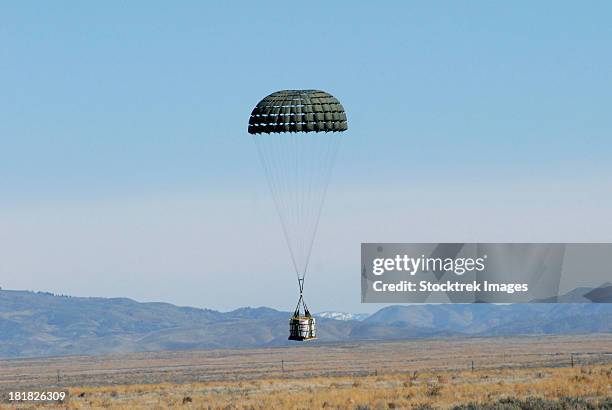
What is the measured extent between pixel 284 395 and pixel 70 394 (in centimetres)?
1637

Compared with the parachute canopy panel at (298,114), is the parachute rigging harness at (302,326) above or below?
below

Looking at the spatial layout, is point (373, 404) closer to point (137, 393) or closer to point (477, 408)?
point (477, 408)

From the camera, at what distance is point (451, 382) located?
271ft

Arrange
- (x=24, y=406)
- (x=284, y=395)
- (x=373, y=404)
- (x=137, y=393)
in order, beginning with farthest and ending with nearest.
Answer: (x=137, y=393) < (x=284, y=395) < (x=24, y=406) < (x=373, y=404)

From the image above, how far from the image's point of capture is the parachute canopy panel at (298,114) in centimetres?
5184

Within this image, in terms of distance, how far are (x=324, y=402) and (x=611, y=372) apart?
25.5 m

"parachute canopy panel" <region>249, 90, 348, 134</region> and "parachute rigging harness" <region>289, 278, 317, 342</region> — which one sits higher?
"parachute canopy panel" <region>249, 90, 348, 134</region>

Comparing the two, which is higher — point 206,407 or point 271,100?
point 271,100

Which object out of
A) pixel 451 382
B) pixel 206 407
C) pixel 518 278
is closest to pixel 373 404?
pixel 206 407

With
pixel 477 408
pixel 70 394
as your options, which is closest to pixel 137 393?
pixel 70 394

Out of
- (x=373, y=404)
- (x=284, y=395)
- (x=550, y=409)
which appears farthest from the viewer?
(x=284, y=395)

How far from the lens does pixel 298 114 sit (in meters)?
51.9

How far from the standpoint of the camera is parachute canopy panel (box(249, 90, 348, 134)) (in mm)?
51844

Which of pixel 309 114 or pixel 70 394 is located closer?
pixel 309 114
